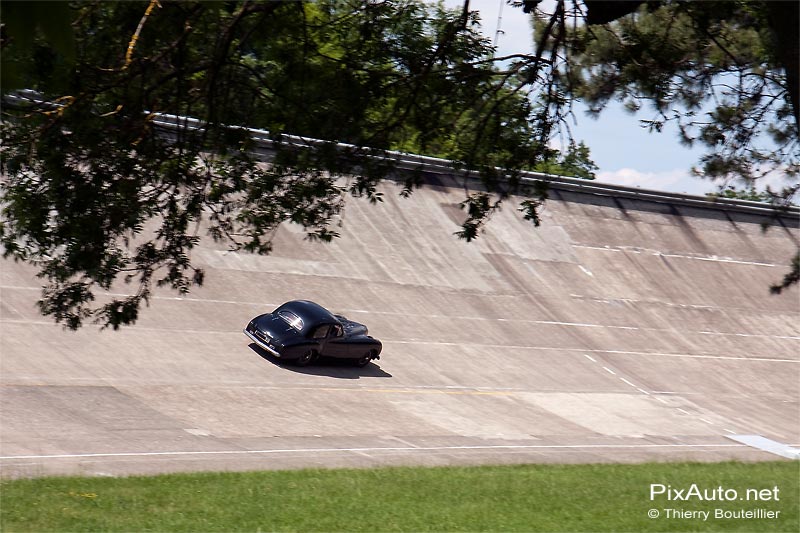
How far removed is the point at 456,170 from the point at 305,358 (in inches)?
532

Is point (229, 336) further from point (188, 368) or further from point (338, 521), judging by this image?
point (338, 521)

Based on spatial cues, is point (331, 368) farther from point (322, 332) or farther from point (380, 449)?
point (380, 449)

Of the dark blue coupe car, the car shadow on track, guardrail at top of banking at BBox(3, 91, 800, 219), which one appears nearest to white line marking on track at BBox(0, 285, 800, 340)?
the dark blue coupe car

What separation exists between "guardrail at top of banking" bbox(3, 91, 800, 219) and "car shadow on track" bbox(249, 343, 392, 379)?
5.34m

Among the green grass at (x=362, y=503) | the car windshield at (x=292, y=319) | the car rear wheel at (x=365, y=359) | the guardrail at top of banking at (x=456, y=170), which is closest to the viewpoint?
the guardrail at top of banking at (x=456, y=170)

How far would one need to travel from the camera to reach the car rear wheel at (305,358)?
23.0 metres

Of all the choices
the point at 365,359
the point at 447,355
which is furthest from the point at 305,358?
the point at 447,355

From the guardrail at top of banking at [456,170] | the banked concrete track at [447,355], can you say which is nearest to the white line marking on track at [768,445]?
the banked concrete track at [447,355]

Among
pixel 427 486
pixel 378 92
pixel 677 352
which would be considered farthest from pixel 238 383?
pixel 677 352

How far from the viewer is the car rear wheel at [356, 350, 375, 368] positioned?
2400 cm

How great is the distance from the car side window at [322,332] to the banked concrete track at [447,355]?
0.86 meters

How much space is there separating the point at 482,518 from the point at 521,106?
16.5ft

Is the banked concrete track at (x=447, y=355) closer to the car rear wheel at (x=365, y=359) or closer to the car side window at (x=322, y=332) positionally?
the car rear wheel at (x=365, y=359)

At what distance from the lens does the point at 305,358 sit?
75.9 feet
